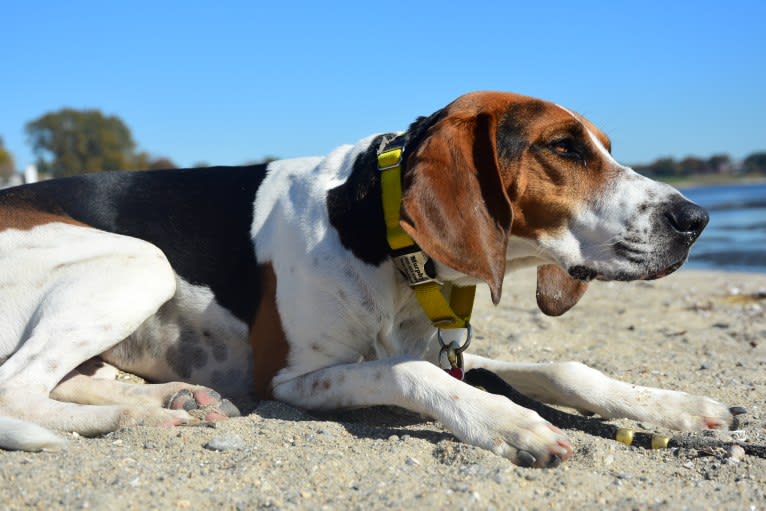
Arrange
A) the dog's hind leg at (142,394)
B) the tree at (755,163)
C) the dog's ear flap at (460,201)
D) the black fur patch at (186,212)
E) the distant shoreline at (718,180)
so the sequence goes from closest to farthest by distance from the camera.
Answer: the dog's ear flap at (460,201)
the dog's hind leg at (142,394)
the black fur patch at (186,212)
the tree at (755,163)
the distant shoreline at (718,180)

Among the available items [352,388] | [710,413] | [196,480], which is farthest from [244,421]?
[710,413]

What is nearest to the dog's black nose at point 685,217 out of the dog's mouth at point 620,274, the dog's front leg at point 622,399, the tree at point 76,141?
the dog's mouth at point 620,274

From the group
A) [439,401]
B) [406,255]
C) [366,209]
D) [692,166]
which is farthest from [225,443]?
[692,166]

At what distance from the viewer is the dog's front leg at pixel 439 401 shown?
2.76 meters

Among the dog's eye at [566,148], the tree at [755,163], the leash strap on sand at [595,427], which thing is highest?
the dog's eye at [566,148]

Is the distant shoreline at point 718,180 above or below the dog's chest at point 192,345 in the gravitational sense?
below

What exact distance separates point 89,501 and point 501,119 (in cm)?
216

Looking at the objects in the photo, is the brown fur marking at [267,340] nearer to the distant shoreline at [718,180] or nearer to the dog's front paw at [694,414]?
the dog's front paw at [694,414]

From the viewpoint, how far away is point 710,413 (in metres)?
3.42

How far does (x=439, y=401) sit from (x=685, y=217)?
125cm

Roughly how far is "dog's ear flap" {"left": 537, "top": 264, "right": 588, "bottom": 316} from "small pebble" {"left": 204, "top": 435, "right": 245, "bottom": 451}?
171 centimetres

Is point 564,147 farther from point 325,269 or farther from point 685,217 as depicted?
point 325,269

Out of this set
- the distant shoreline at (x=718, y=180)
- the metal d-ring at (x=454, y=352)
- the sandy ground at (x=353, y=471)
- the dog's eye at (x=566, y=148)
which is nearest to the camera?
the sandy ground at (x=353, y=471)

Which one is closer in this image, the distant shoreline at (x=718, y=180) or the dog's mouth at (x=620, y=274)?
the dog's mouth at (x=620, y=274)
